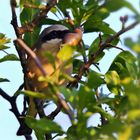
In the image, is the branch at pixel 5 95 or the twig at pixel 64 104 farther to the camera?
the branch at pixel 5 95

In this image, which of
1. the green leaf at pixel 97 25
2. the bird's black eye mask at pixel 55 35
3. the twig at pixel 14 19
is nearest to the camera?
the twig at pixel 14 19

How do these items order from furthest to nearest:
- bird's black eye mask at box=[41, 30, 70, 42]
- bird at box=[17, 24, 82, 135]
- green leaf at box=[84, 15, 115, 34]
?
bird's black eye mask at box=[41, 30, 70, 42], green leaf at box=[84, 15, 115, 34], bird at box=[17, 24, 82, 135]

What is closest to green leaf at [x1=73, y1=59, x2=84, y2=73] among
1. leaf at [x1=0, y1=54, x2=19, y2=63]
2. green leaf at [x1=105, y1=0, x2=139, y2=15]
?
leaf at [x1=0, y1=54, x2=19, y2=63]

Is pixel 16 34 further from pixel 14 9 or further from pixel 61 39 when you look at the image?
pixel 61 39

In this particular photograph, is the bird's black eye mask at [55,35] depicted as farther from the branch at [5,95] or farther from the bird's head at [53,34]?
the branch at [5,95]

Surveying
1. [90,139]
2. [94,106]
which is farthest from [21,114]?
[90,139]

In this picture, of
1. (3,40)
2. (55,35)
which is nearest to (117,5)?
(3,40)

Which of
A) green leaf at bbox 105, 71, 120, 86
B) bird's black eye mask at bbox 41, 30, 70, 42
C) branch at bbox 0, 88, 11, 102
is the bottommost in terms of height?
branch at bbox 0, 88, 11, 102

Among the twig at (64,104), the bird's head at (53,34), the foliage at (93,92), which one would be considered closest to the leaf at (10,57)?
the foliage at (93,92)

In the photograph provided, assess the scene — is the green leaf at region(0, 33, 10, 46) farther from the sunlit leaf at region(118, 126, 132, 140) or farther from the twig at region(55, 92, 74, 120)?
the sunlit leaf at region(118, 126, 132, 140)

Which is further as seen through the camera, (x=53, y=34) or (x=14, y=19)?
(x=53, y=34)

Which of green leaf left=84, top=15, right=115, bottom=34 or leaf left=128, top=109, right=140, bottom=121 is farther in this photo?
green leaf left=84, top=15, right=115, bottom=34

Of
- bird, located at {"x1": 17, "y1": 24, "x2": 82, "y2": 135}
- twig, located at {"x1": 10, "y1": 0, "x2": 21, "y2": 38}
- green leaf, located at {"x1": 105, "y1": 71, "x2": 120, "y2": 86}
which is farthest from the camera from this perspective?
bird, located at {"x1": 17, "y1": 24, "x2": 82, "y2": 135}

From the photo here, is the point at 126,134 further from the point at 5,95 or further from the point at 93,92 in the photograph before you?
the point at 5,95
